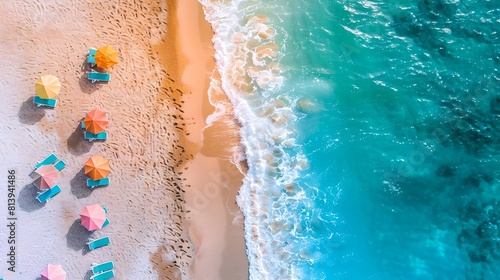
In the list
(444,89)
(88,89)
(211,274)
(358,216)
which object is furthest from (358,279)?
(88,89)

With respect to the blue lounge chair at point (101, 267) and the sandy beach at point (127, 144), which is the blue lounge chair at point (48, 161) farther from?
the blue lounge chair at point (101, 267)

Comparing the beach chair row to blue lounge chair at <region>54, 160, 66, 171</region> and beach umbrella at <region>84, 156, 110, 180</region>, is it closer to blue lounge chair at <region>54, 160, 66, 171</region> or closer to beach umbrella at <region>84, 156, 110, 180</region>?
blue lounge chair at <region>54, 160, 66, 171</region>

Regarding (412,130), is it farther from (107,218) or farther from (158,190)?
(107,218)

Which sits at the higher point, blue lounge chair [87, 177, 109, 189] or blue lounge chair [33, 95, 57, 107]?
blue lounge chair [33, 95, 57, 107]

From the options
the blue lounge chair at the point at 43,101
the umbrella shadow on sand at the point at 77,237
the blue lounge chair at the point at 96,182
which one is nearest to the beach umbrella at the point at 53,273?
the umbrella shadow on sand at the point at 77,237

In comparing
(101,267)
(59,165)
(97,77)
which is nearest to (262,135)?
(97,77)

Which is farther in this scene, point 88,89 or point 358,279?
point 358,279

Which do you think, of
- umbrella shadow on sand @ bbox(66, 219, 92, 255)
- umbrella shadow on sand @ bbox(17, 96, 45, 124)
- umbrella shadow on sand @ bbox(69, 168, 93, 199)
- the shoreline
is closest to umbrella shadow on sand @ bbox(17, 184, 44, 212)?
umbrella shadow on sand @ bbox(69, 168, 93, 199)
